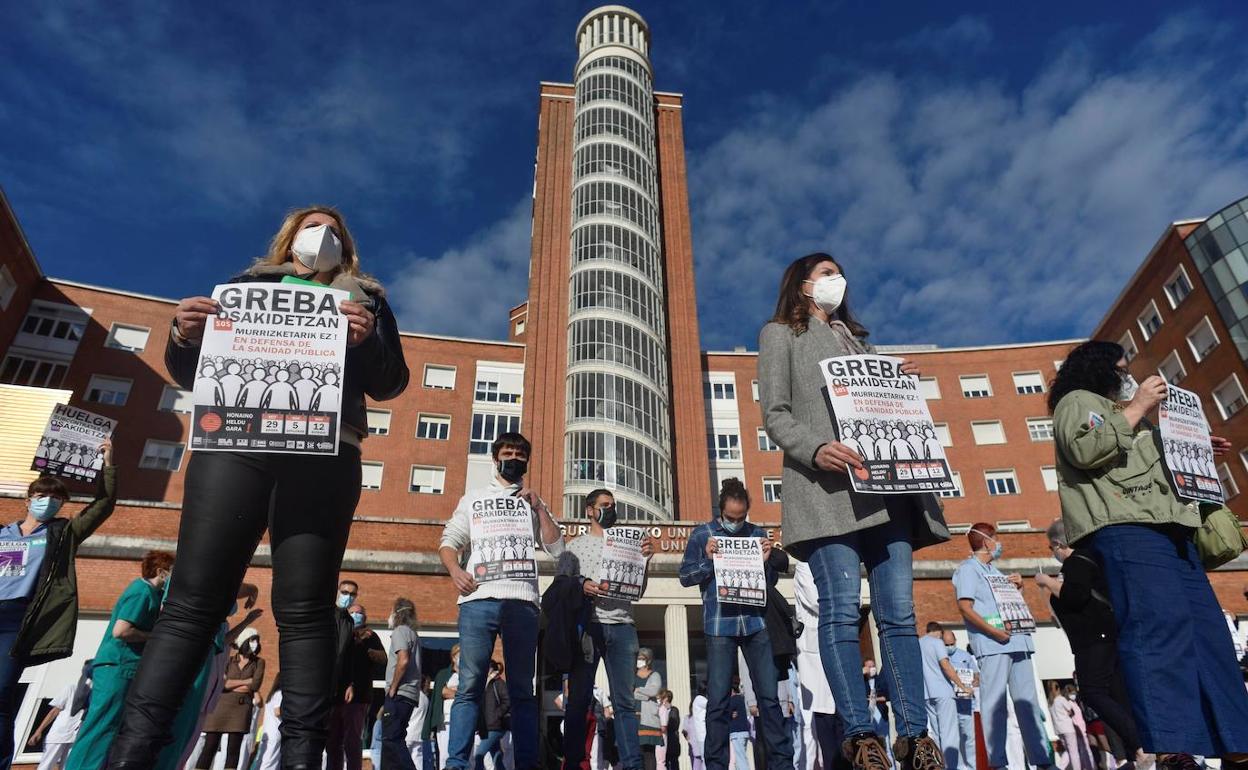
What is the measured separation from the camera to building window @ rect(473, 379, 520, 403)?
139 ft

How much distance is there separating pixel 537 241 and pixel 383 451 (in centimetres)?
1473

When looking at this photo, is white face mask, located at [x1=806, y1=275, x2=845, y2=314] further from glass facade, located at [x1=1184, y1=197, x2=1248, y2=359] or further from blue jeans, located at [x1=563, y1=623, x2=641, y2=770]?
glass facade, located at [x1=1184, y1=197, x2=1248, y2=359]

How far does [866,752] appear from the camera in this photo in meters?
2.89

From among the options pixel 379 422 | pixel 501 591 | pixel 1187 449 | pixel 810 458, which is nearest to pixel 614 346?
pixel 379 422

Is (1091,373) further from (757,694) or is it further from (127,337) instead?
(127,337)

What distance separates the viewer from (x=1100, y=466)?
357cm

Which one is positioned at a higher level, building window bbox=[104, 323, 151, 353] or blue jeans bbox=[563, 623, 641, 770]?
building window bbox=[104, 323, 151, 353]

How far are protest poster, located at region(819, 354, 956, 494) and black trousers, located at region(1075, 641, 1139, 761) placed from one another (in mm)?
2275

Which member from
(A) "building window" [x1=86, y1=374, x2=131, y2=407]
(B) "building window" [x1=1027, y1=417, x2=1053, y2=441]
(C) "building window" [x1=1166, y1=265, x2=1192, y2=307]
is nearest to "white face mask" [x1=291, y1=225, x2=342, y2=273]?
(A) "building window" [x1=86, y1=374, x2=131, y2=407]

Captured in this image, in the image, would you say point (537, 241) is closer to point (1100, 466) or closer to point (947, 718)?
point (947, 718)

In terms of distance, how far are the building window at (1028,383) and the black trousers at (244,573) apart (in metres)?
48.7

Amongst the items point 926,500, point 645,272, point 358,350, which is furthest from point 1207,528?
point 645,272

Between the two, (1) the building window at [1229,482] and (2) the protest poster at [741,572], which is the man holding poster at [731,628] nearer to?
(2) the protest poster at [741,572]

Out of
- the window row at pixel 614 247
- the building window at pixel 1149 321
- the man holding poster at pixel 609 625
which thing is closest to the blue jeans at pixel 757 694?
the man holding poster at pixel 609 625
